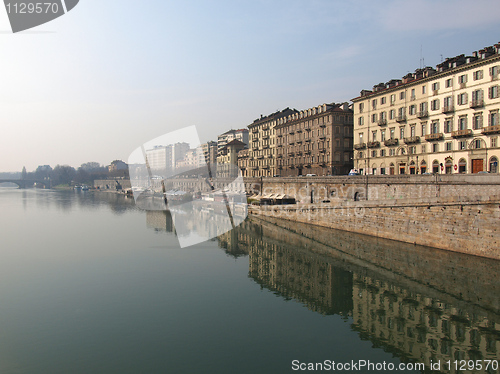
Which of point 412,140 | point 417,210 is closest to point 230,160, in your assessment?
point 412,140

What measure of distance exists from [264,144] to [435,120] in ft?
174

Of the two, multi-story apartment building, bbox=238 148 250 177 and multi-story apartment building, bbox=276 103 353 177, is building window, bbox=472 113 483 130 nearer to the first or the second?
multi-story apartment building, bbox=276 103 353 177

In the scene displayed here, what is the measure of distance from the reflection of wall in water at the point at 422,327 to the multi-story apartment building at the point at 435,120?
28574 millimetres

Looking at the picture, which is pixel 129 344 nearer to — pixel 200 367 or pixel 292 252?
pixel 200 367

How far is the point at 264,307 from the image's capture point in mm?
20281

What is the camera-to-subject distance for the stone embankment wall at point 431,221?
26625 millimetres

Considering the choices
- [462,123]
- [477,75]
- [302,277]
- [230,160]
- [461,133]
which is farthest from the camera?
[230,160]

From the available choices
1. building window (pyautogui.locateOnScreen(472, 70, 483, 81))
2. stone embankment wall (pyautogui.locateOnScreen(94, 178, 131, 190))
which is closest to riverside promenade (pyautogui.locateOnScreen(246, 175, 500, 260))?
building window (pyautogui.locateOnScreen(472, 70, 483, 81))

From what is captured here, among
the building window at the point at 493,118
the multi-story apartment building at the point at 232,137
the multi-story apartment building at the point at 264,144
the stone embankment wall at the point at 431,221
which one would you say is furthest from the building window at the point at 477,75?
the multi-story apartment building at the point at 232,137

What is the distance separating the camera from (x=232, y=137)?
160 meters

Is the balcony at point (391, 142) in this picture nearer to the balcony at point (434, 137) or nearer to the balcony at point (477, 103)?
the balcony at point (434, 137)

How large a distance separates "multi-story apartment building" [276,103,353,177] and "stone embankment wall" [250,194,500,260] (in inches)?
1088

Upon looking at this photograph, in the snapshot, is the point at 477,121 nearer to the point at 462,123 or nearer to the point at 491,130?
the point at 462,123

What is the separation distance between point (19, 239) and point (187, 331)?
3321 centimetres
